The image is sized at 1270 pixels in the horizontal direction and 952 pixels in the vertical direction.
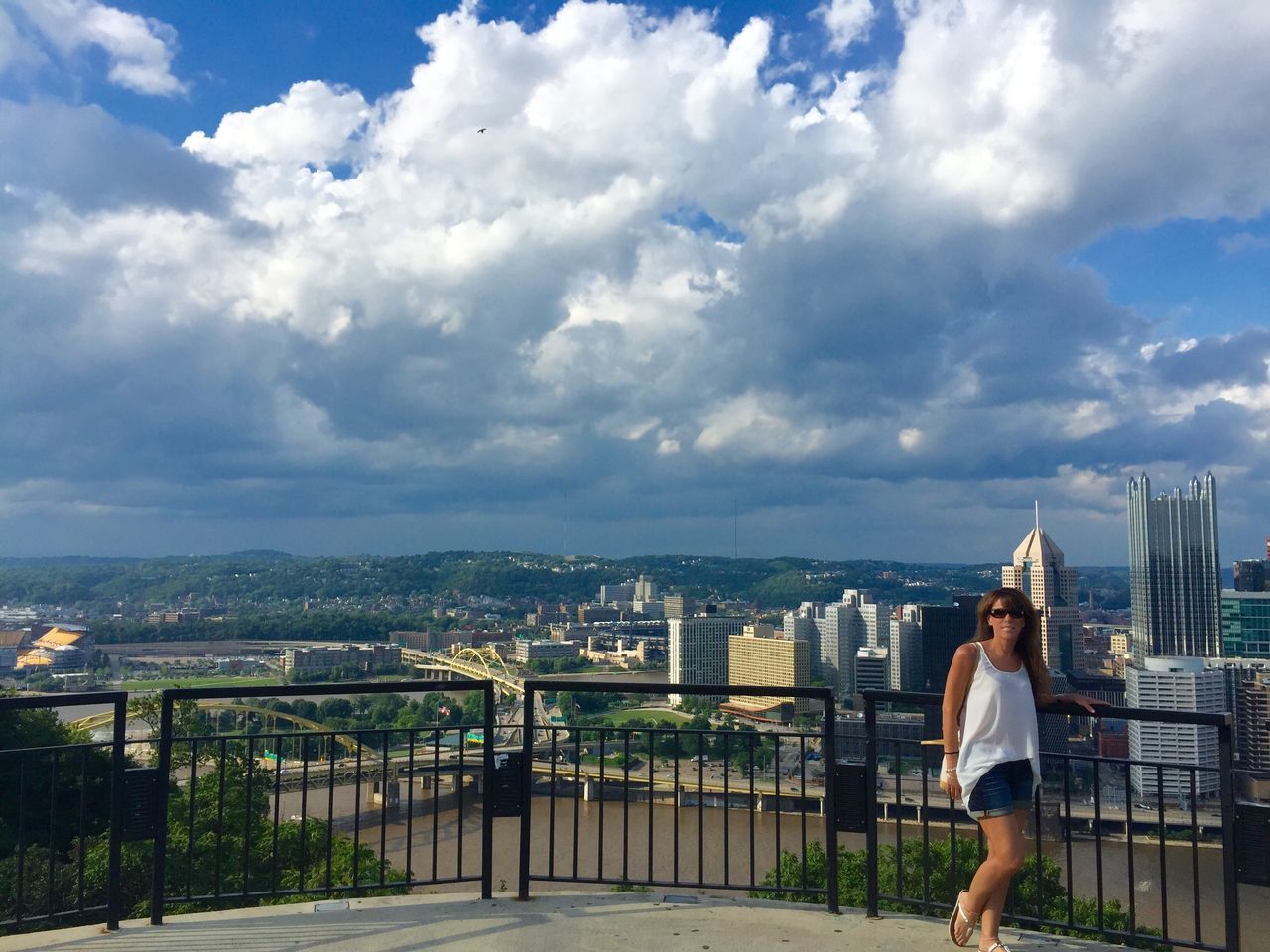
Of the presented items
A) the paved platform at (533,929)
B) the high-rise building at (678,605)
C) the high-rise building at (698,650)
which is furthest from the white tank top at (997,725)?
the high-rise building at (678,605)

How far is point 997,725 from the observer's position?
3156 mm

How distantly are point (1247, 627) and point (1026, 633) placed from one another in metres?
101

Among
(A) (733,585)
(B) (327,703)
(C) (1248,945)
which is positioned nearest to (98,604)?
(B) (327,703)

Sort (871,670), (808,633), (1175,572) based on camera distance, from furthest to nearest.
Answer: (1175,572), (808,633), (871,670)

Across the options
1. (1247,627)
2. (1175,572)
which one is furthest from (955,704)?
(1175,572)

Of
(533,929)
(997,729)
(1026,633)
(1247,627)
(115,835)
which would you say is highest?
(1026,633)

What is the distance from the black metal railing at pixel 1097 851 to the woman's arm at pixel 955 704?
223 millimetres

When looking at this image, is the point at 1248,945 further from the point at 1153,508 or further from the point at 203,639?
the point at 1153,508

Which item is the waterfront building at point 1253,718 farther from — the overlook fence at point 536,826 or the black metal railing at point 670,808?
the black metal railing at point 670,808

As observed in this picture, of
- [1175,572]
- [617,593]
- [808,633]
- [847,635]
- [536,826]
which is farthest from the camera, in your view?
[617,593]

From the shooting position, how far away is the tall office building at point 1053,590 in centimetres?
8256

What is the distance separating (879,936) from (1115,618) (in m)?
125

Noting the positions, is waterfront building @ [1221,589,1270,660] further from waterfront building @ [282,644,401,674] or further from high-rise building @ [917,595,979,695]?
waterfront building @ [282,644,401,674]

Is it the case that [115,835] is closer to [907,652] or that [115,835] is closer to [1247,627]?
[907,652]
